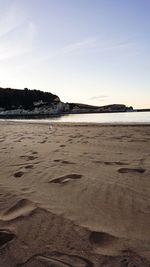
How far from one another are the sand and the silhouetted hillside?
238 ft

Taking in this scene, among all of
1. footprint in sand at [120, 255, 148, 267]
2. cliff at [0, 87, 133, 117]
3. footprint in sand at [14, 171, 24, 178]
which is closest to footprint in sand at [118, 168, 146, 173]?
footprint in sand at [14, 171, 24, 178]

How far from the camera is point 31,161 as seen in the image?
5.96 m

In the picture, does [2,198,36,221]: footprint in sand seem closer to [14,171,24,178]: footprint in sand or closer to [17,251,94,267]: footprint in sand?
[17,251,94,267]: footprint in sand

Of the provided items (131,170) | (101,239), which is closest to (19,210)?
(101,239)

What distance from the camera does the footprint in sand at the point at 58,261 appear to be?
2225 mm

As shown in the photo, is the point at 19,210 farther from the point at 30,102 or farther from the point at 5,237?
the point at 30,102

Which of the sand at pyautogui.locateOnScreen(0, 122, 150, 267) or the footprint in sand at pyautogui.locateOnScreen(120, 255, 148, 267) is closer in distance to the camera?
the footprint in sand at pyautogui.locateOnScreen(120, 255, 148, 267)

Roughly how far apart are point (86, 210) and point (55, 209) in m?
0.34

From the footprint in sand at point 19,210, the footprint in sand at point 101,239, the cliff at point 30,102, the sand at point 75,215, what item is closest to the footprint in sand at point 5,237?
the sand at point 75,215

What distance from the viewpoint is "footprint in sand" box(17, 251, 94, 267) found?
2.22 metres

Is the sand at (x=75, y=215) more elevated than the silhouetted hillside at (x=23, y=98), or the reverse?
the silhouetted hillside at (x=23, y=98)

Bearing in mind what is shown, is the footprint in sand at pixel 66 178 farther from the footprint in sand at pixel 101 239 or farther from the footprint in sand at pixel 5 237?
the footprint in sand at pixel 101 239

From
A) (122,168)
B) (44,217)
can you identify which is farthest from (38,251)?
(122,168)

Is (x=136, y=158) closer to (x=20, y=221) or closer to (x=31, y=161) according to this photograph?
(x=31, y=161)
